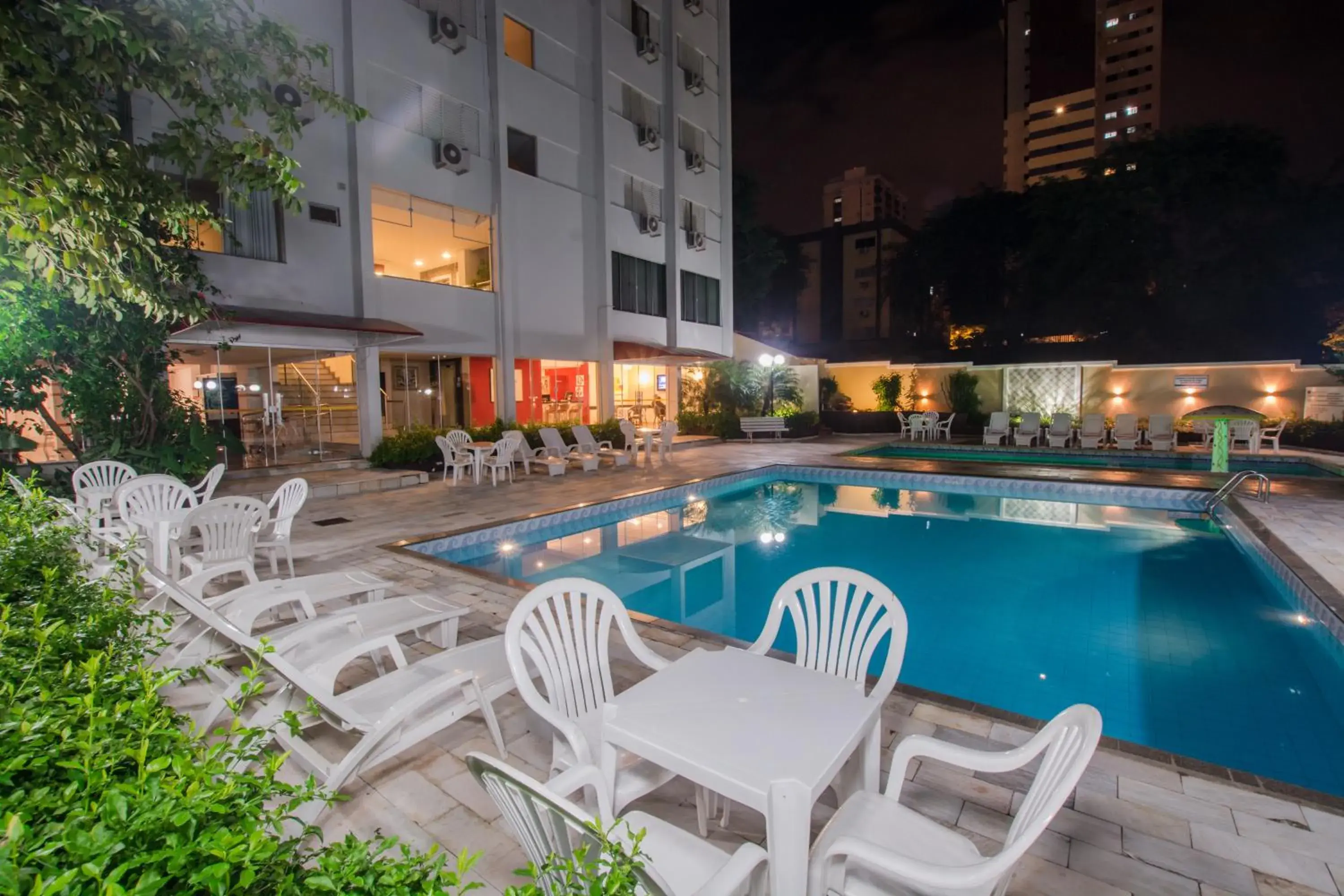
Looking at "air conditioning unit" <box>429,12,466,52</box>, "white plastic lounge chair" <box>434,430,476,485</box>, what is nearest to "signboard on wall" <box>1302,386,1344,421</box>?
"white plastic lounge chair" <box>434,430,476,485</box>

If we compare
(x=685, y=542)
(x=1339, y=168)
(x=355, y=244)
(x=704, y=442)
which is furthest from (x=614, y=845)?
(x=1339, y=168)

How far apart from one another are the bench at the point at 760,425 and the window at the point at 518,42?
34.2ft

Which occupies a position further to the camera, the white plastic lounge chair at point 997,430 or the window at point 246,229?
the white plastic lounge chair at point 997,430

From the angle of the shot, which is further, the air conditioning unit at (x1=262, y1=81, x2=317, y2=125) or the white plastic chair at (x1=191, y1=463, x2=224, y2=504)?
the air conditioning unit at (x1=262, y1=81, x2=317, y2=125)

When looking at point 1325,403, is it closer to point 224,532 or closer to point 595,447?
point 595,447

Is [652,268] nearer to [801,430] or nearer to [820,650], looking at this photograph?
[801,430]

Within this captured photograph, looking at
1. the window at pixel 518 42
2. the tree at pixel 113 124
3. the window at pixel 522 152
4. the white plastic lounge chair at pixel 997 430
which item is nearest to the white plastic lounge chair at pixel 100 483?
the tree at pixel 113 124

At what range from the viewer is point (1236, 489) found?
30.6 feet

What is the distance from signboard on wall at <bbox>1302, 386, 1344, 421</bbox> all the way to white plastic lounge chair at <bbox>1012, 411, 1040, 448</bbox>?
5.77m

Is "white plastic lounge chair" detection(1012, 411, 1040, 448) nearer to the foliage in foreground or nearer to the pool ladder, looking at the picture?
the pool ladder

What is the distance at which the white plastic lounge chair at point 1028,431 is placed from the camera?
1689 cm

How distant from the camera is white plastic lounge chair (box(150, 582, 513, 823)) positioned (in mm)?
2270

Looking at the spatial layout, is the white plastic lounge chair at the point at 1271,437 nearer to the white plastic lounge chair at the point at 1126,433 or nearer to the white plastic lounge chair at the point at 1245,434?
the white plastic lounge chair at the point at 1245,434

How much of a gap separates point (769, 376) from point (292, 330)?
1308 centimetres
